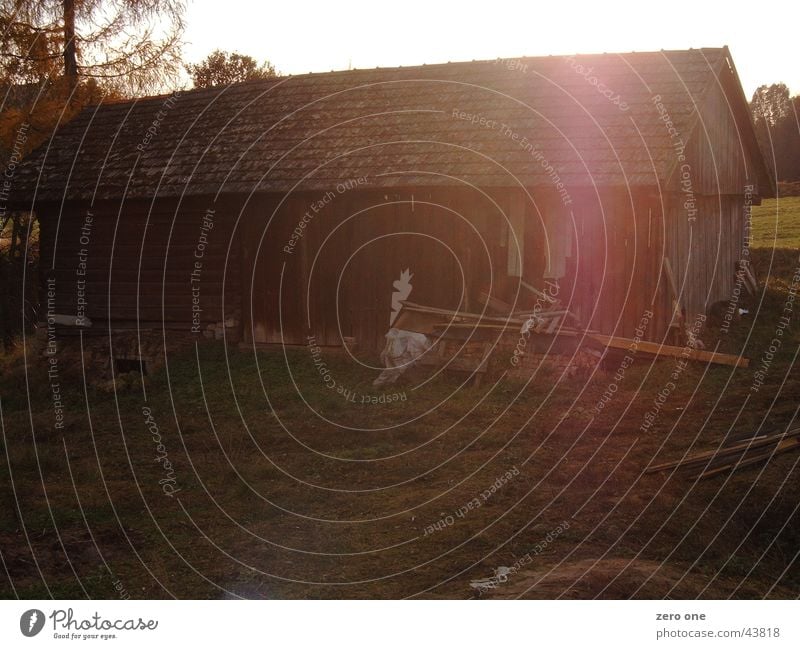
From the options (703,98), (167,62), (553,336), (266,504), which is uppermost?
(167,62)

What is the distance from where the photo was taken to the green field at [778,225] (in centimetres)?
2838

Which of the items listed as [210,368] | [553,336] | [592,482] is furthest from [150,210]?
[592,482]

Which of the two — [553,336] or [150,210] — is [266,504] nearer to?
[553,336]

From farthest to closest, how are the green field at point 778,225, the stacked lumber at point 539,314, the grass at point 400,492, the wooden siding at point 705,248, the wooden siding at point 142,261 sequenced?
the green field at point 778,225 < the wooden siding at point 142,261 < the wooden siding at point 705,248 < the stacked lumber at point 539,314 < the grass at point 400,492

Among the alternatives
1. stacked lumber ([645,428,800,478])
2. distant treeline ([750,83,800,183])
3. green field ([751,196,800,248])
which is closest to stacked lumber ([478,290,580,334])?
stacked lumber ([645,428,800,478])

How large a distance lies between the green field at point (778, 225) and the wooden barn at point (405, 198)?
22.4ft

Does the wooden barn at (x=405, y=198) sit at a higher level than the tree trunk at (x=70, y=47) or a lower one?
lower

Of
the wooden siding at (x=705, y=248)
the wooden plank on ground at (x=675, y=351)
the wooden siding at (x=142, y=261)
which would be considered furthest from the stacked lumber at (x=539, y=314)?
the wooden siding at (x=142, y=261)

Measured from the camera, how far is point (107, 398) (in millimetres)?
15617

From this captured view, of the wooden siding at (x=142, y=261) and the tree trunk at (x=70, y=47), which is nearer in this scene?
the wooden siding at (x=142, y=261)

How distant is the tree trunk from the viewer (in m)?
23.1

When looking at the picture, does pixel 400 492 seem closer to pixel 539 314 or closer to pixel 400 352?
pixel 400 352

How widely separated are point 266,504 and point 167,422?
4.50 metres

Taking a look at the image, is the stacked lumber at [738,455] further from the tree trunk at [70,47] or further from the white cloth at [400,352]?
the tree trunk at [70,47]
